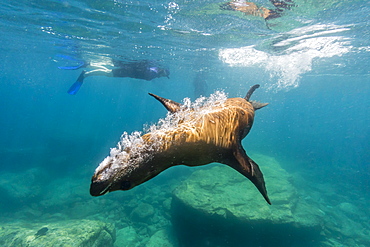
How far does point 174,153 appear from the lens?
2.09m

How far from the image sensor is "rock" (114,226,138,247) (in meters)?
9.52

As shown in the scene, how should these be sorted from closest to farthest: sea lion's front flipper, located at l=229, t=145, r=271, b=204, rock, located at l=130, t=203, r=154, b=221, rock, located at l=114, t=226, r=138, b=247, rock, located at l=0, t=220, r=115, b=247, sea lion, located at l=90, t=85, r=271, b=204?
1. sea lion, located at l=90, t=85, r=271, b=204
2. sea lion's front flipper, located at l=229, t=145, r=271, b=204
3. rock, located at l=0, t=220, r=115, b=247
4. rock, located at l=114, t=226, r=138, b=247
5. rock, located at l=130, t=203, r=154, b=221

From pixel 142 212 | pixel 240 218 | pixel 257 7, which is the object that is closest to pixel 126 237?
pixel 142 212

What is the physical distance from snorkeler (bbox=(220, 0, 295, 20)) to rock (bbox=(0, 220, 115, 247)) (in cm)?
1331

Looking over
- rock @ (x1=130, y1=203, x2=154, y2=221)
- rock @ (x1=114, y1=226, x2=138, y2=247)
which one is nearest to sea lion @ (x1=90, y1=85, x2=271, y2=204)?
rock @ (x1=114, y1=226, x2=138, y2=247)

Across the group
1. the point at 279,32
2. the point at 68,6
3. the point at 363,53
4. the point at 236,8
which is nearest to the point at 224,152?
the point at 236,8

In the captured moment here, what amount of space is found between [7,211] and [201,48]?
20846 millimetres

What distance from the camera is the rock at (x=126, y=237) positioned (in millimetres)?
9516

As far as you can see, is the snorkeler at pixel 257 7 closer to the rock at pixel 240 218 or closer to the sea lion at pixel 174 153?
the sea lion at pixel 174 153

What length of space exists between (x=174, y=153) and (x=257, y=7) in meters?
11.8

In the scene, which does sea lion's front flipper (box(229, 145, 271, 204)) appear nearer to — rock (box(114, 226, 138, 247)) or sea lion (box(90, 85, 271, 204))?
sea lion (box(90, 85, 271, 204))

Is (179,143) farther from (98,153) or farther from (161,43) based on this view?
(98,153)

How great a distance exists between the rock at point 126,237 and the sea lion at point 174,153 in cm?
953

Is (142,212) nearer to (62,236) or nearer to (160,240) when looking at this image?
(160,240)
